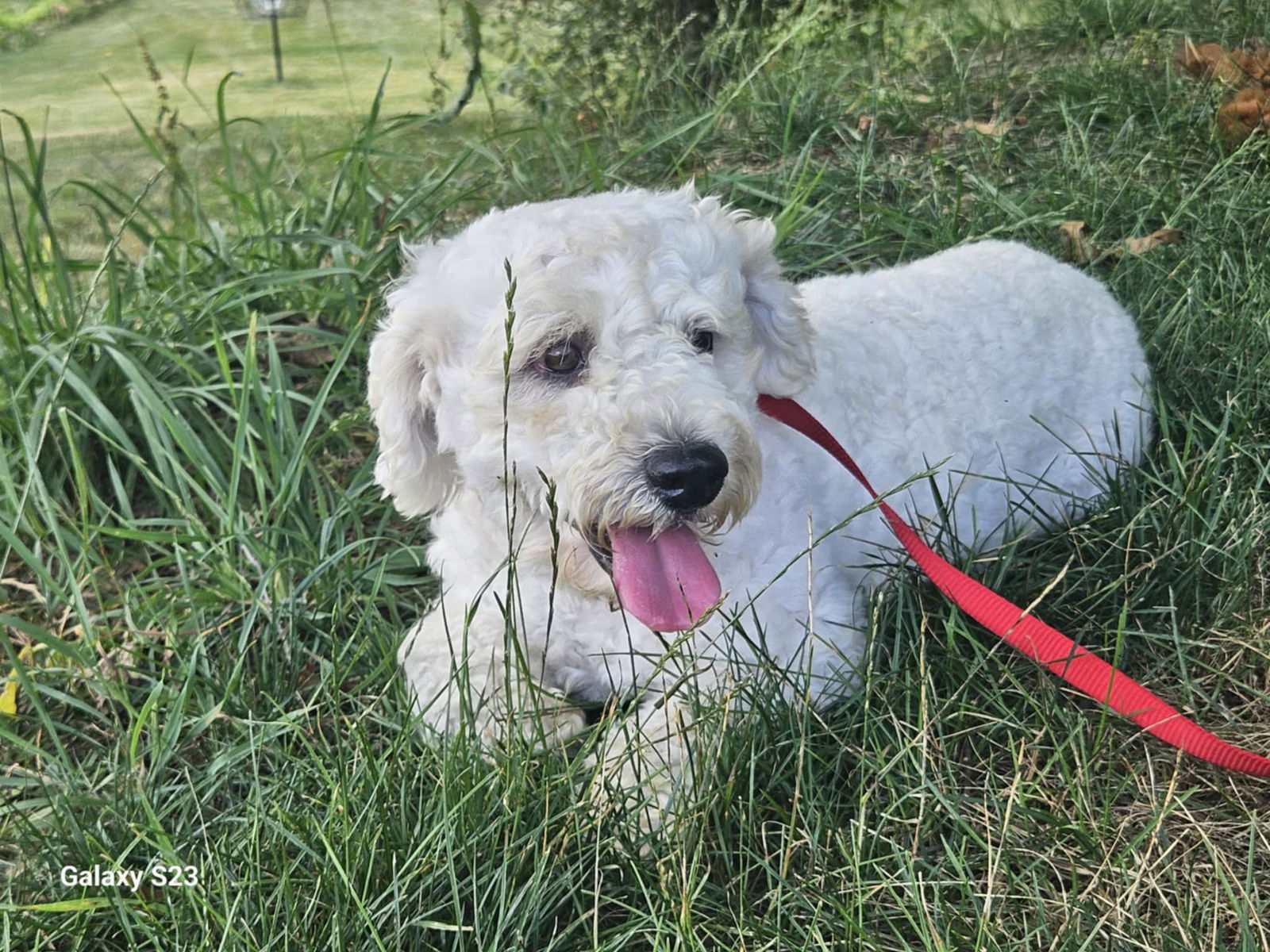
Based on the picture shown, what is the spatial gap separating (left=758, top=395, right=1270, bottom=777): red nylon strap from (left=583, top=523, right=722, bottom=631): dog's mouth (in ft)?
1.53

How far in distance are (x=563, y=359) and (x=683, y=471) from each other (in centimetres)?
45

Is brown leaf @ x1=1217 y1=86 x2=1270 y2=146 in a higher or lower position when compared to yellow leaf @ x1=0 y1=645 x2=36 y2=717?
higher

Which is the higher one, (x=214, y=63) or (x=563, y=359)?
(x=214, y=63)

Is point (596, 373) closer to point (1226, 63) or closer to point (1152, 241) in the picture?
point (1152, 241)

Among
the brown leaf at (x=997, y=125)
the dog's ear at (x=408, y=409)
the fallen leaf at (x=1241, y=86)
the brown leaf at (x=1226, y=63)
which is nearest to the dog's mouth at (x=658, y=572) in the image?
the dog's ear at (x=408, y=409)

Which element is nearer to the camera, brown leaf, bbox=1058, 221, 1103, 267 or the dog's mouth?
the dog's mouth

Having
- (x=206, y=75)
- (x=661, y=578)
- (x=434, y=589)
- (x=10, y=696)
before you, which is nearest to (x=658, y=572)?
(x=661, y=578)

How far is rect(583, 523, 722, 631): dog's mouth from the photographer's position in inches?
104

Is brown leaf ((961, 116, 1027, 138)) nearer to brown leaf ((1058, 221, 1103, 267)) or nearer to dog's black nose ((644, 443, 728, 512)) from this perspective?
brown leaf ((1058, 221, 1103, 267))

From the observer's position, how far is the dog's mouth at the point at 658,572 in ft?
8.64

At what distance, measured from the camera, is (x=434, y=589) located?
3748 millimetres

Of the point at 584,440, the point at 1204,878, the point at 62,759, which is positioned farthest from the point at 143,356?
the point at 1204,878

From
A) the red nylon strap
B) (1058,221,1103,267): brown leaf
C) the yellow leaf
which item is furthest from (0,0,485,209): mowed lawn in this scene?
the red nylon strap

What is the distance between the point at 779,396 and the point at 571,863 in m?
1.38
